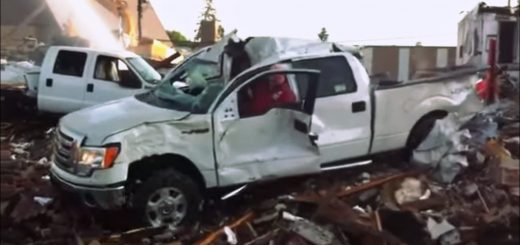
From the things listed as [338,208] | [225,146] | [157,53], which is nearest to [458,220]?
[338,208]

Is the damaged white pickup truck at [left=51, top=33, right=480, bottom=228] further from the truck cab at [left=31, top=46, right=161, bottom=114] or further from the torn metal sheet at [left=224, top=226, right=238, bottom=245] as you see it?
the truck cab at [left=31, top=46, right=161, bottom=114]

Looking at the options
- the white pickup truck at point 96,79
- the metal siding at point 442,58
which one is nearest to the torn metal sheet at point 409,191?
the metal siding at point 442,58

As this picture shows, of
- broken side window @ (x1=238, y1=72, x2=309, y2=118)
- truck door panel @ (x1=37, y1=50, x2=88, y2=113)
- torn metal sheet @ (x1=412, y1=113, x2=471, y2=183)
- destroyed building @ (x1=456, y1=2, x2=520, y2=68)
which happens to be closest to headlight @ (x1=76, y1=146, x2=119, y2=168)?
broken side window @ (x1=238, y1=72, x2=309, y2=118)

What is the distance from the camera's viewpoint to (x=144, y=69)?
11406 mm

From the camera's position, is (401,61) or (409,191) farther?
(401,61)

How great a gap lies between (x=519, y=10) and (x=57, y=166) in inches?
219

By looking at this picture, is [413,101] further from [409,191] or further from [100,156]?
[100,156]

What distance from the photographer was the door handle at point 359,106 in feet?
25.7

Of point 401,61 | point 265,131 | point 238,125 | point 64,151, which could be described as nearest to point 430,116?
point 401,61

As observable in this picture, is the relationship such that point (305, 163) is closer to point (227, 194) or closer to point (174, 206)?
point (227, 194)

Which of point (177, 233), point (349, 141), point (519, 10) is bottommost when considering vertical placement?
point (177, 233)

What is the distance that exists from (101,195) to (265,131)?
1.60 m

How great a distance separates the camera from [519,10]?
362 inches

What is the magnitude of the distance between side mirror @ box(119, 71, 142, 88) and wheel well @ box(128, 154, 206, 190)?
4207 mm
